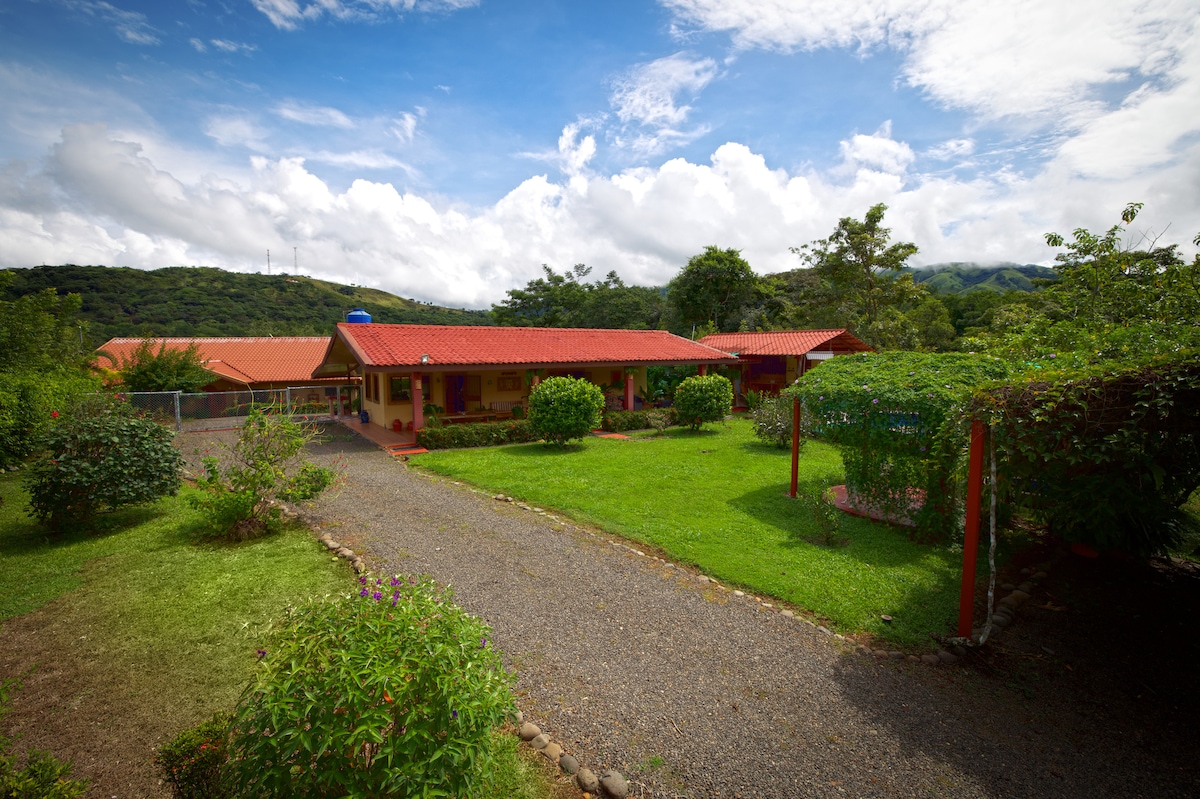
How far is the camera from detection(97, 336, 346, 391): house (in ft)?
88.2

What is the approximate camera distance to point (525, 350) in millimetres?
20078

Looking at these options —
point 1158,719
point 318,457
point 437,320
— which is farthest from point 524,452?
point 437,320

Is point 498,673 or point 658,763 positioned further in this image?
point 658,763

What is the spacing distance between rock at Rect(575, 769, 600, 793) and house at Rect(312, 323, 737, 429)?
45.8 feet

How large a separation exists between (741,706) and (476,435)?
12.9 m

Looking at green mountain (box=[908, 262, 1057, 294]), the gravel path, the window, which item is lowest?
the gravel path

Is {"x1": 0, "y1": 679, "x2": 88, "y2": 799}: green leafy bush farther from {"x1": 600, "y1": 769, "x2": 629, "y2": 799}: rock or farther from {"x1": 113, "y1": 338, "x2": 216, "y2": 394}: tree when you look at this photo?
{"x1": 113, "y1": 338, "x2": 216, "y2": 394}: tree

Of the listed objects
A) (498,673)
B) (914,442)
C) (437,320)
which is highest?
(437,320)

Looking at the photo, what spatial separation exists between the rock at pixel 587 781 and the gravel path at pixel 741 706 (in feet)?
0.33

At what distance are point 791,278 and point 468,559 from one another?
5310 cm

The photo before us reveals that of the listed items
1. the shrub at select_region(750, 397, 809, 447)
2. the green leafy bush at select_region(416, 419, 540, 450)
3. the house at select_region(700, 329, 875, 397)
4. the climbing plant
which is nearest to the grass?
the climbing plant

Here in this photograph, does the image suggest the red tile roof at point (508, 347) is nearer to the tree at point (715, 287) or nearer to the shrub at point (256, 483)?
the shrub at point (256, 483)

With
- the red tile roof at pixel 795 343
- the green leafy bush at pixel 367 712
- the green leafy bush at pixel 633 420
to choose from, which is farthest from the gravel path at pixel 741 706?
the red tile roof at pixel 795 343

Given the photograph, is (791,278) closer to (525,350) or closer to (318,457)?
(525,350)
